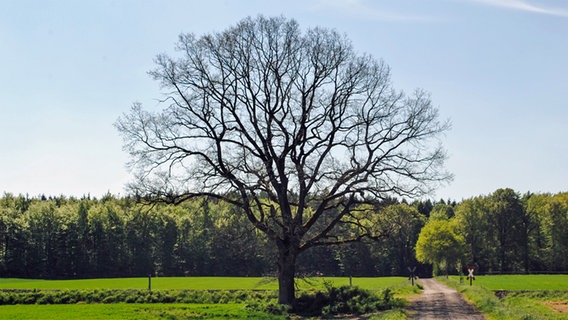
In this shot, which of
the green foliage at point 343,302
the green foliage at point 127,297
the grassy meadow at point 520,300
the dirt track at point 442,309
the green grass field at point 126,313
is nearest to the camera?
the grassy meadow at point 520,300

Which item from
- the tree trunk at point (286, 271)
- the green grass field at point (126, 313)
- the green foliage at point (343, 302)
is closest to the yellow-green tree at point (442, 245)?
the green foliage at point (343, 302)

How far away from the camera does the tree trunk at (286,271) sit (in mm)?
30281

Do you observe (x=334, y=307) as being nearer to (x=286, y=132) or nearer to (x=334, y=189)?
(x=334, y=189)

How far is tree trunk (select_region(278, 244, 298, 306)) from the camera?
99.3ft

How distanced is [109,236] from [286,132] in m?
75.8

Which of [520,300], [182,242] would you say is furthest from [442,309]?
[182,242]

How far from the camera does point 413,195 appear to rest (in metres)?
30.4

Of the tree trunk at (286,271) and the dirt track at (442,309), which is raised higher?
the tree trunk at (286,271)

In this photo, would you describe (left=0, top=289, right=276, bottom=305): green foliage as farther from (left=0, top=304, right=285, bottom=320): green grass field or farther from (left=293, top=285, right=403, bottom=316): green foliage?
(left=293, top=285, right=403, bottom=316): green foliage

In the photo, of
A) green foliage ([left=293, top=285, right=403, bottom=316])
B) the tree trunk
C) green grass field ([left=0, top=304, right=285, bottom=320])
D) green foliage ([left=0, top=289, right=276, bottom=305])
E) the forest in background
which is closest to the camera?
green grass field ([left=0, top=304, right=285, bottom=320])

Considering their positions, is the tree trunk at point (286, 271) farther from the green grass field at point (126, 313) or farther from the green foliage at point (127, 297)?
the green foliage at point (127, 297)

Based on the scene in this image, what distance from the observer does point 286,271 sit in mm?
30359

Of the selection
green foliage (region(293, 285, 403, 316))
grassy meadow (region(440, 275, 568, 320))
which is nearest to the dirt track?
grassy meadow (region(440, 275, 568, 320))

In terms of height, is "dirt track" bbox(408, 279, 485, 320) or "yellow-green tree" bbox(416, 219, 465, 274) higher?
"yellow-green tree" bbox(416, 219, 465, 274)
